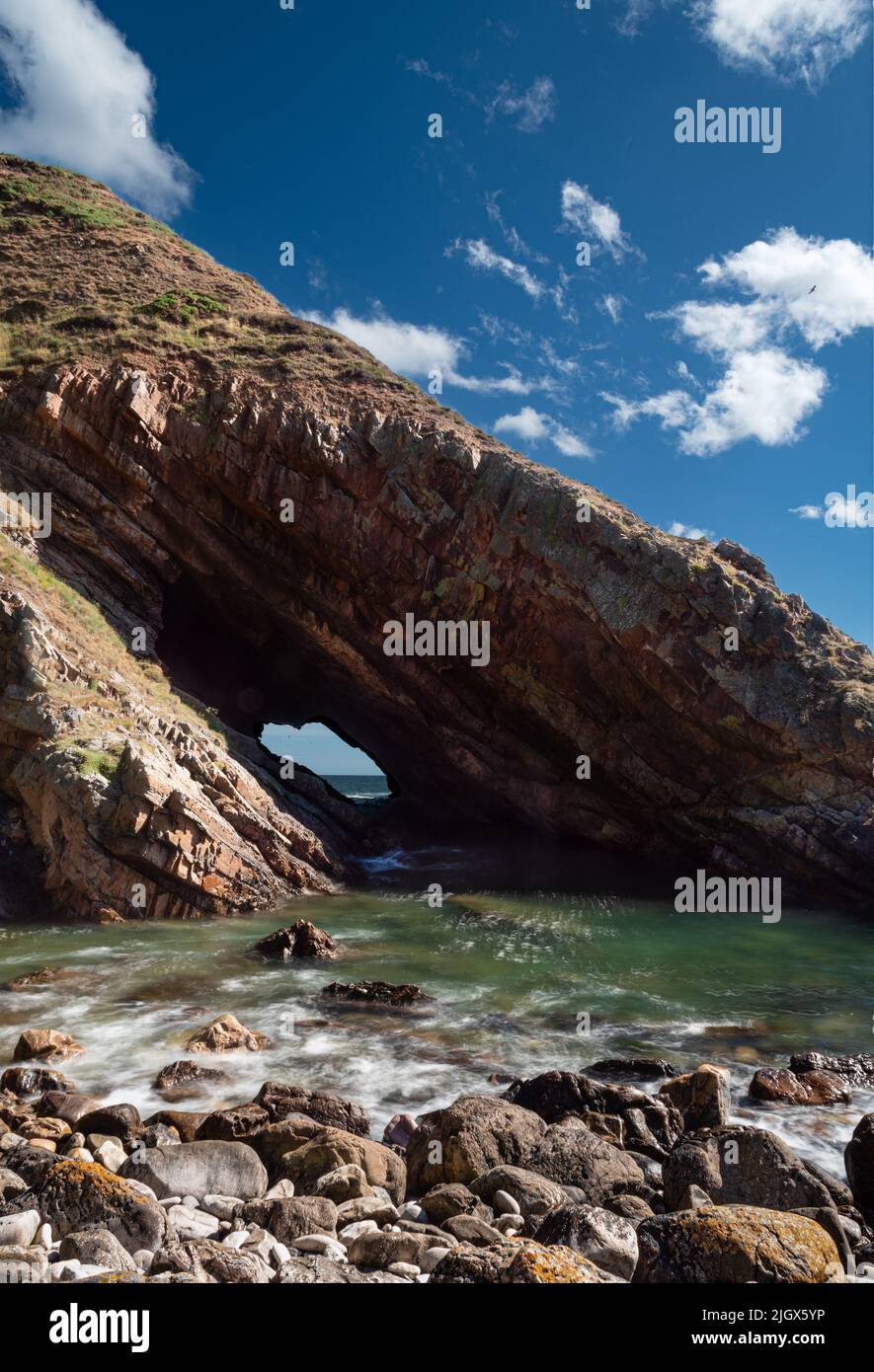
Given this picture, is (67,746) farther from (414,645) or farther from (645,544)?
(645,544)

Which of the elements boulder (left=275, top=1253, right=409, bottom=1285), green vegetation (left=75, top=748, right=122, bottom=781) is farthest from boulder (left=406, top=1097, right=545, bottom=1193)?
green vegetation (left=75, top=748, right=122, bottom=781)

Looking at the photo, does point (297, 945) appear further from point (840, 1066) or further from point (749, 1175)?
point (749, 1175)

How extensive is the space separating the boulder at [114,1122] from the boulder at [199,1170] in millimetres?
810

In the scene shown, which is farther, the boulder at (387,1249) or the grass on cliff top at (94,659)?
the grass on cliff top at (94,659)

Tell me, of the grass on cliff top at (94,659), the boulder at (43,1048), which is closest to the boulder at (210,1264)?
the boulder at (43,1048)

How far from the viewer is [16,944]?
17.0 m

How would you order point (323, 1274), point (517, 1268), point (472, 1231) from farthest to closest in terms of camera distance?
point (472, 1231) → point (323, 1274) → point (517, 1268)

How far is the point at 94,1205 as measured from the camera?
5.72m

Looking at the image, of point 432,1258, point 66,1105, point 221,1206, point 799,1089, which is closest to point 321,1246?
point 432,1258

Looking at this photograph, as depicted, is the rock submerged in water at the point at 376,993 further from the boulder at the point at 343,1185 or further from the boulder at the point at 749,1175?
the boulder at the point at 749,1175

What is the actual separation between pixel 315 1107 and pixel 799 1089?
663cm

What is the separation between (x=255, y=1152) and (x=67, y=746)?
1530 centimetres

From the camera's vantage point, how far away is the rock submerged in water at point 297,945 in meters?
17.2
